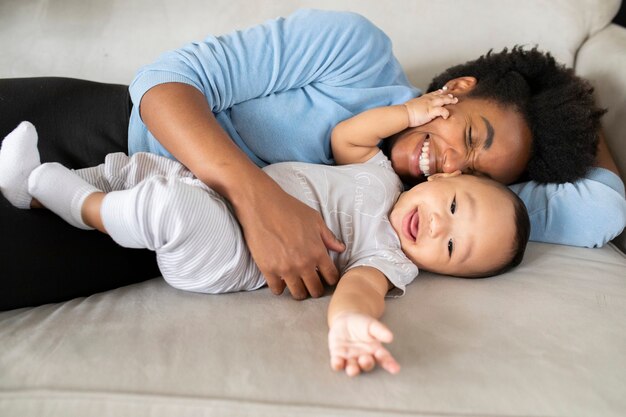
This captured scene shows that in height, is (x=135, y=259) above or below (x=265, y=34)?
below

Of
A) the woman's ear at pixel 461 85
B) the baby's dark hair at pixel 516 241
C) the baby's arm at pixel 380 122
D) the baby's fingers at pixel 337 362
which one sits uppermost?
the woman's ear at pixel 461 85

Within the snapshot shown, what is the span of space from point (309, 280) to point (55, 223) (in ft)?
1.39

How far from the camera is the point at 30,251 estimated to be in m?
0.79

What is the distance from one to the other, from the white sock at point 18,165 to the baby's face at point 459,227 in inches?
26.3

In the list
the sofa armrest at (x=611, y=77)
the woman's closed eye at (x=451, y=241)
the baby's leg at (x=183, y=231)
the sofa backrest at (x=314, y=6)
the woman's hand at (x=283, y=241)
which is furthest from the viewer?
the sofa backrest at (x=314, y=6)

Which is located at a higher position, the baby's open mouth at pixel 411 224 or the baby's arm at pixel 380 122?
the baby's arm at pixel 380 122

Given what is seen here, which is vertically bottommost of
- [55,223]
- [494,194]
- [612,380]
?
[612,380]

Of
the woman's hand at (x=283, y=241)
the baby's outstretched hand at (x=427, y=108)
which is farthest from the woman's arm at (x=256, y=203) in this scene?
the baby's outstretched hand at (x=427, y=108)

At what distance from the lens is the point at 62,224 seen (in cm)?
83

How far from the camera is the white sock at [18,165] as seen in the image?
0.82 meters

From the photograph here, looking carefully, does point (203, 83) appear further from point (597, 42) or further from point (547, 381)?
point (597, 42)

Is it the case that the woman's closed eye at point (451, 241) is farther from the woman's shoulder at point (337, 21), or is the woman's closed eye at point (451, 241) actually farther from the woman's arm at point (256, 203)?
the woman's shoulder at point (337, 21)

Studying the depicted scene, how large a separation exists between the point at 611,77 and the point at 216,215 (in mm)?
1126

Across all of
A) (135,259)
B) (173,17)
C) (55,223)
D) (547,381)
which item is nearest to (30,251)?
(55,223)
